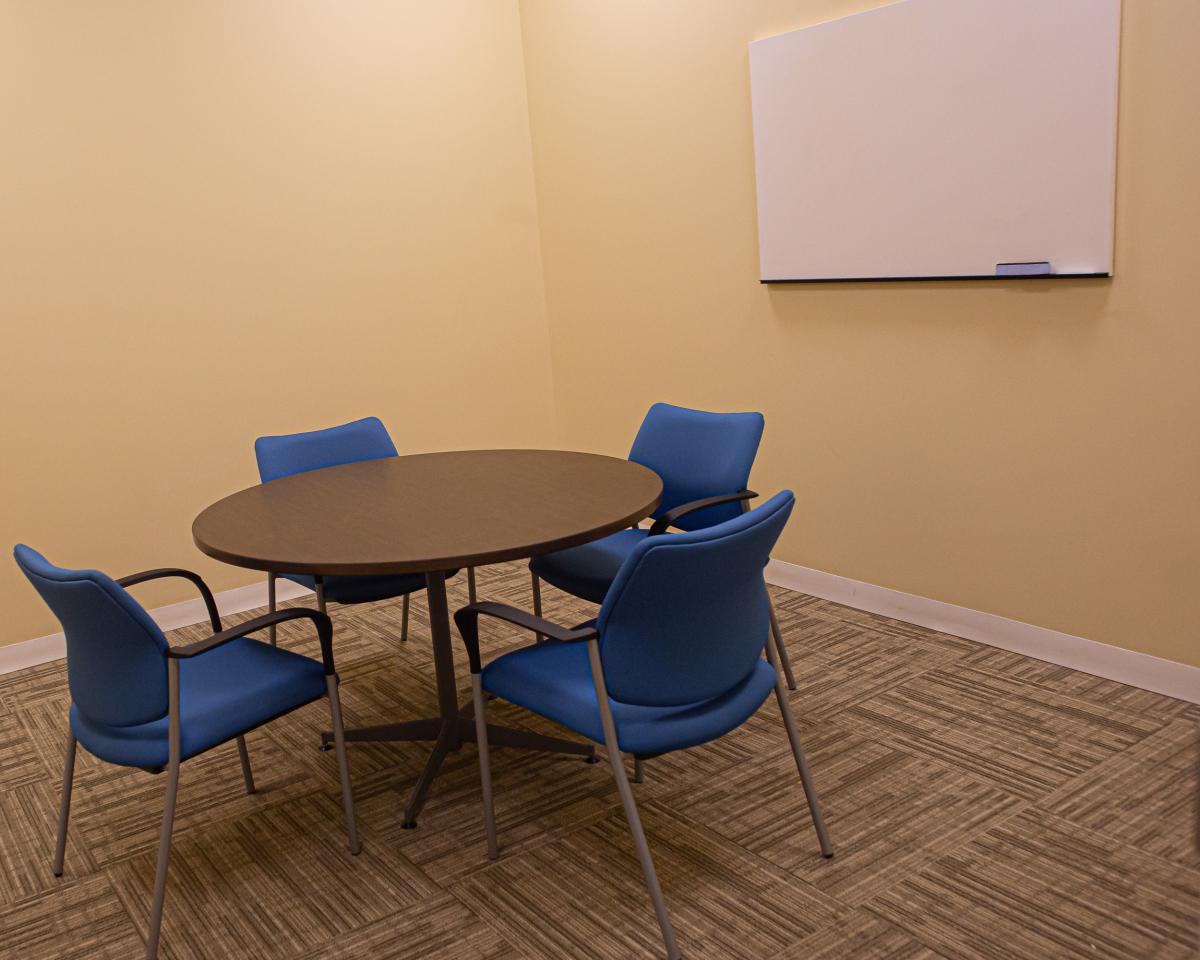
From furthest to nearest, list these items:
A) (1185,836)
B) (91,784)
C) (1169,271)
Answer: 1. (91,784)
2. (1169,271)
3. (1185,836)

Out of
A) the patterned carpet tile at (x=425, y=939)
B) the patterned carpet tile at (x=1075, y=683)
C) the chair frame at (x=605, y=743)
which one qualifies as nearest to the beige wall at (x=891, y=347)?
the patterned carpet tile at (x=1075, y=683)

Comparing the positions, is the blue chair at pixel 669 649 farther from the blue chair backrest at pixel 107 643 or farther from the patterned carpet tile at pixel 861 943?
the blue chair backrest at pixel 107 643

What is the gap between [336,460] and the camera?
3986 mm

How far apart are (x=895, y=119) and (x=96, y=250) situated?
3.01 metres

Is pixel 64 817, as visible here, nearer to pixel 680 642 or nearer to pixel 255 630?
pixel 255 630

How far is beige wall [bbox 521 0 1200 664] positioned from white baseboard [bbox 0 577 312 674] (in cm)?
167

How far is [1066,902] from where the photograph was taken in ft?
8.16

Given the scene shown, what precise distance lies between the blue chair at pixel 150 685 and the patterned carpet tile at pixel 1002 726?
64.8 inches

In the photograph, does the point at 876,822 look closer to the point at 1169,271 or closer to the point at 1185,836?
the point at 1185,836

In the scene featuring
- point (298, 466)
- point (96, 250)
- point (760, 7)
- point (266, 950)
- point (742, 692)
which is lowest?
point (266, 950)

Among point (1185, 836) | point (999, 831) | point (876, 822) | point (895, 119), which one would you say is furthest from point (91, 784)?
point (895, 119)

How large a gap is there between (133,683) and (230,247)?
8.66 ft

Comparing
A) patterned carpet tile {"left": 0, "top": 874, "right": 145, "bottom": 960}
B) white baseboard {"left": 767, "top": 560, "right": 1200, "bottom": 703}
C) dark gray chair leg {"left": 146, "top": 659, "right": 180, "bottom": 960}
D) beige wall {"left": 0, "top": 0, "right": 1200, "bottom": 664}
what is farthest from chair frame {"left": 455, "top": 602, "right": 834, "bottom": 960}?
beige wall {"left": 0, "top": 0, "right": 1200, "bottom": 664}

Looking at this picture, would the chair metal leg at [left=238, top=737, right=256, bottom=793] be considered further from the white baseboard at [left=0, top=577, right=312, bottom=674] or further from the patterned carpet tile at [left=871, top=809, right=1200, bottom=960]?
the patterned carpet tile at [left=871, top=809, right=1200, bottom=960]
